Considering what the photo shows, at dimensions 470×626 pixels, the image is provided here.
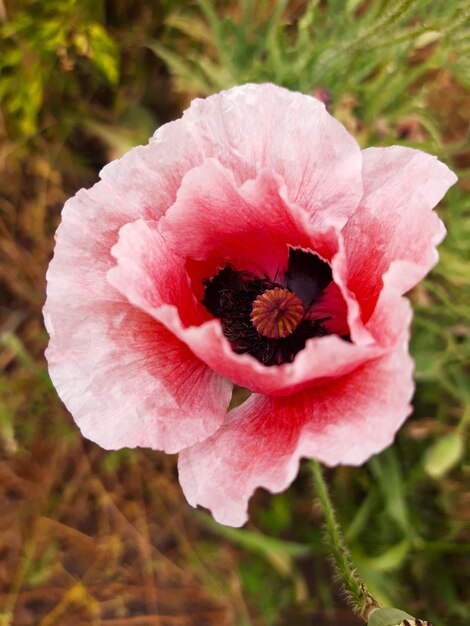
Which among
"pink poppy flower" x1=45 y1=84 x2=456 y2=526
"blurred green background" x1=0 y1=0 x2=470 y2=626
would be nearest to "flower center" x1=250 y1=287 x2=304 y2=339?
"pink poppy flower" x1=45 y1=84 x2=456 y2=526

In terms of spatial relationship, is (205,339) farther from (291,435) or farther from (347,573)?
(347,573)

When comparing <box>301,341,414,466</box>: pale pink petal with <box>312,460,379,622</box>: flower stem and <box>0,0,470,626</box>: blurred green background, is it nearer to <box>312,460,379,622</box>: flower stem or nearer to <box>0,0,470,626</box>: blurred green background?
<box>312,460,379,622</box>: flower stem

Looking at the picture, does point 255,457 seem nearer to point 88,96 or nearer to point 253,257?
point 253,257

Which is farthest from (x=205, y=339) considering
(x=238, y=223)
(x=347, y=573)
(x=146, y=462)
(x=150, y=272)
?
(x=146, y=462)

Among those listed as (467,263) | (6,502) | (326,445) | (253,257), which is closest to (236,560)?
(6,502)

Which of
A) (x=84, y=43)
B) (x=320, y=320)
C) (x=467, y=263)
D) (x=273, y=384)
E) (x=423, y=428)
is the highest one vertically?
(x=84, y=43)

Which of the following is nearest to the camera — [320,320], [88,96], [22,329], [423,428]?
[320,320]

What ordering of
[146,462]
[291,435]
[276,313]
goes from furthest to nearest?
[146,462] < [276,313] < [291,435]
